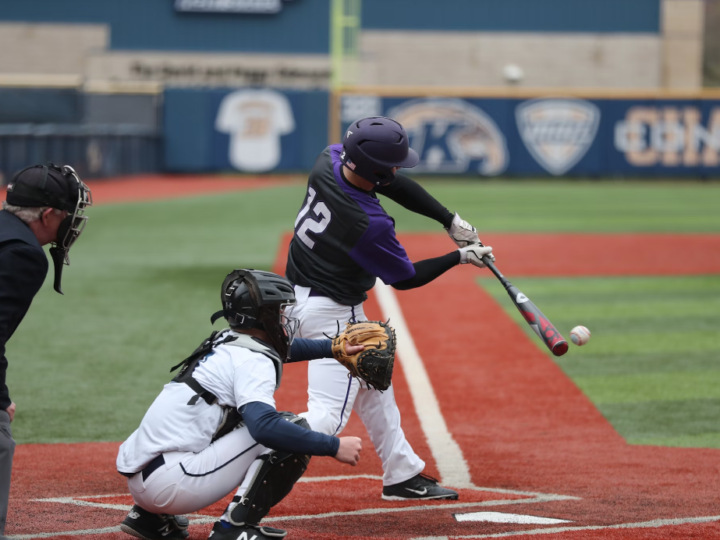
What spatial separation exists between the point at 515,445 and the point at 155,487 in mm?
2588

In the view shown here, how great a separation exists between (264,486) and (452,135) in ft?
86.9

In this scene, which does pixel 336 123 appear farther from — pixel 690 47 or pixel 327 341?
pixel 327 341

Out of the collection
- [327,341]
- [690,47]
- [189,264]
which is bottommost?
[189,264]

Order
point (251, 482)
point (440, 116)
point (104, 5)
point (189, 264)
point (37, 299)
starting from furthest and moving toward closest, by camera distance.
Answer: point (104, 5) < point (440, 116) < point (189, 264) < point (37, 299) < point (251, 482)

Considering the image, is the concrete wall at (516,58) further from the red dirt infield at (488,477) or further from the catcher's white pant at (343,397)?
the catcher's white pant at (343,397)

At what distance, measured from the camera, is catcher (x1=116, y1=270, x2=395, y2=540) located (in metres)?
3.72

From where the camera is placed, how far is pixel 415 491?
469 centimetres

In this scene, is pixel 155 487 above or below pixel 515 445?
above

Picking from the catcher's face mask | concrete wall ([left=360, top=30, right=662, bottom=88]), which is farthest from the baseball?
concrete wall ([left=360, top=30, right=662, bottom=88])

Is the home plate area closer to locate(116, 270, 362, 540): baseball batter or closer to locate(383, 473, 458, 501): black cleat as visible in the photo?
locate(383, 473, 458, 501): black cleat

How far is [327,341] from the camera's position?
14.0 ft

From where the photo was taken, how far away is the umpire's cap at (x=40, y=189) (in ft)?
12.1

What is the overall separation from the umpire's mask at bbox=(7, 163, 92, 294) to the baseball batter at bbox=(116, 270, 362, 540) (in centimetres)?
64

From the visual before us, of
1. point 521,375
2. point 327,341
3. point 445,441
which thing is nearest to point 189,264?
point 521,375
